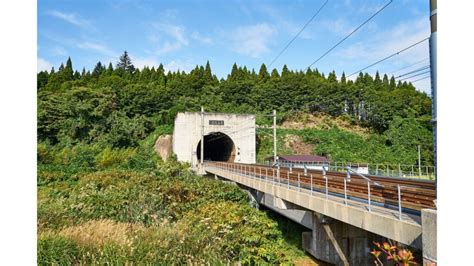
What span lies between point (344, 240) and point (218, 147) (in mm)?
36940

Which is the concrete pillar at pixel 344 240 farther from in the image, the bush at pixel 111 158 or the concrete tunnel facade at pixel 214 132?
the bush at pixel 111 158

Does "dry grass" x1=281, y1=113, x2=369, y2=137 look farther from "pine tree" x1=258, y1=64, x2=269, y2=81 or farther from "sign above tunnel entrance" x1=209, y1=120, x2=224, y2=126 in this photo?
"sign above tunnel entrance" x1=209, y1=120, x2=224, y2=126

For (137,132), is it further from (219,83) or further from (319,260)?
(319,260)

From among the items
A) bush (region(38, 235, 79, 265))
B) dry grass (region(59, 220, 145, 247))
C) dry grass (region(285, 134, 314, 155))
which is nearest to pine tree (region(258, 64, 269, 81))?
dry grass (region(285, 134, 314, 155))

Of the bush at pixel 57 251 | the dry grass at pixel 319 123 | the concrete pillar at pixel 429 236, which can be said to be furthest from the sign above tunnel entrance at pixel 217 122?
the concrete pillar at pixel 429 236

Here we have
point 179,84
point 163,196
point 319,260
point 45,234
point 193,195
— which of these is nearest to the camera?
point 45,234

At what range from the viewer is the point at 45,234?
6.84 metres

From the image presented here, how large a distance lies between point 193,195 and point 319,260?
24.8 ft

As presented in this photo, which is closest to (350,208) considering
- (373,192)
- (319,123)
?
(373,192)

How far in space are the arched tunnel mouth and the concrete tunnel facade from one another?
154cm

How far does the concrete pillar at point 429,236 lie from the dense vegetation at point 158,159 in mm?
3987

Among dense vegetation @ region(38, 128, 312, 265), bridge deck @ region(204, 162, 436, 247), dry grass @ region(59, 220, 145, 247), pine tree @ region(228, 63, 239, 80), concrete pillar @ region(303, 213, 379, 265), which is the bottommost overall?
concrete pillar @ region(303, 213, 379, 265)

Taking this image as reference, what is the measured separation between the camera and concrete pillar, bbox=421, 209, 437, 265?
11.1ft
